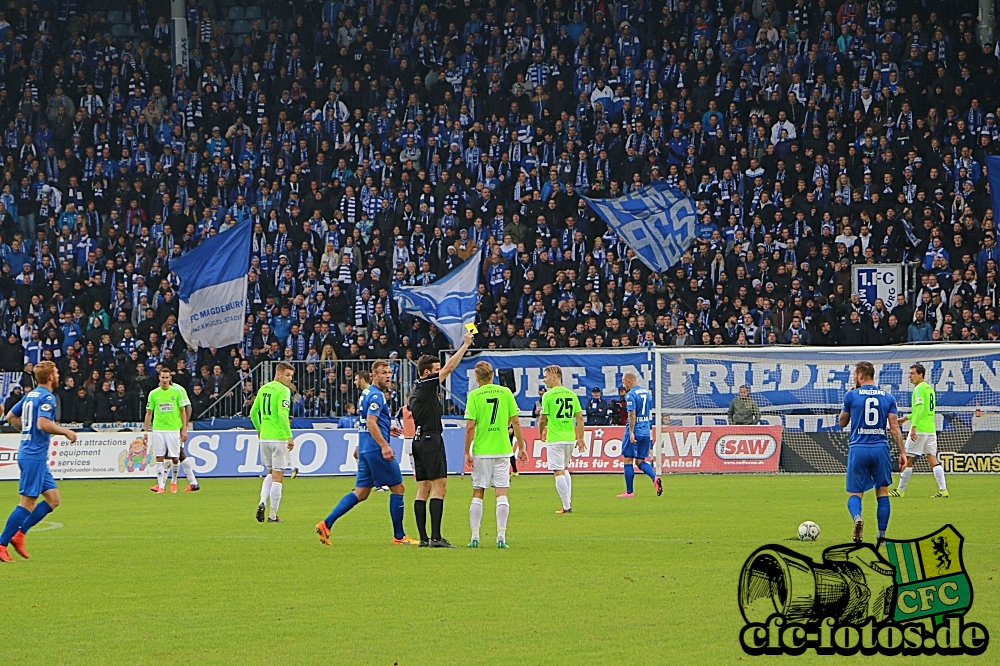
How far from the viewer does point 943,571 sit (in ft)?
32.7

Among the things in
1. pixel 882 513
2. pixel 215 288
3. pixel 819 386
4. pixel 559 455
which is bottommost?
pixel 882 513

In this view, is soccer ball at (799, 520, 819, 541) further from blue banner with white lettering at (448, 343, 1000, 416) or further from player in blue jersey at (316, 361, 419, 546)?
blue banner with white lettering at (448, 343, 1000, 416)

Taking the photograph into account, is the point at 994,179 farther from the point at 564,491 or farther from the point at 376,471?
the point at 376,471

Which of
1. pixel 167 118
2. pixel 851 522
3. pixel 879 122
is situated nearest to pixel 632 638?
pixel 851 522

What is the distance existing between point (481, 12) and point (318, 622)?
1285 inches

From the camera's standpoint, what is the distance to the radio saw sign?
30.3 metres

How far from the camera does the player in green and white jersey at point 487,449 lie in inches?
611

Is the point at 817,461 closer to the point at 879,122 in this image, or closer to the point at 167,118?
the point at 879,122

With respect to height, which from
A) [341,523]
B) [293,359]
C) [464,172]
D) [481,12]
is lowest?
[341,523]

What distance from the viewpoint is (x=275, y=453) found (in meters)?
20.5

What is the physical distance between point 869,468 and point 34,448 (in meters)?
8.81

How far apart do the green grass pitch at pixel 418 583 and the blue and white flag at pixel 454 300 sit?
11.0m

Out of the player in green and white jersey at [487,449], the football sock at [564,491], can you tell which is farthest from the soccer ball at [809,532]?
the football sock at [564,491]

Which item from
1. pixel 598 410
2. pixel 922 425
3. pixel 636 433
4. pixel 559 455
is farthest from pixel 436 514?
pixel 598 410
